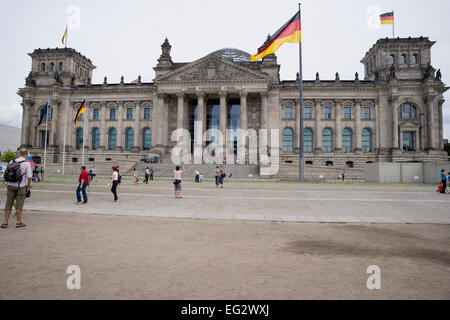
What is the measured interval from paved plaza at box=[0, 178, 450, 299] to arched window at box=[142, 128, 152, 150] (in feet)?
157

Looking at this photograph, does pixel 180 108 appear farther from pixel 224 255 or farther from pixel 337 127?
pixel 224 255

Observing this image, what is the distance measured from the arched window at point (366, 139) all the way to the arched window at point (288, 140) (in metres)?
13.7

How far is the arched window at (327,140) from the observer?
53219 millimetres

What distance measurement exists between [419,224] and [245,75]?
145ft

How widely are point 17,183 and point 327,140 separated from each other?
53.1 meters

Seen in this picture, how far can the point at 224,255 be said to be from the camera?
5180 mm

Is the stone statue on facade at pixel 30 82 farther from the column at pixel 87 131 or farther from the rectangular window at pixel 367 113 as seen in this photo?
the rectangular window at pixel 367 113

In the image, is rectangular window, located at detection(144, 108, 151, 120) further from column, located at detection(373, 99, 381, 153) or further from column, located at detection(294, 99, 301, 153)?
column, located at detection(373, 99, 381, 153)

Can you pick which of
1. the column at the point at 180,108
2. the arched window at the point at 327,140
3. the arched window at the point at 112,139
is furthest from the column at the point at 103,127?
the arched window at the point at 327,140

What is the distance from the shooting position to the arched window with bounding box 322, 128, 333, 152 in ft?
175

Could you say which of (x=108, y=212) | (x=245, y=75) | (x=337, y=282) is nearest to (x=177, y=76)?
(x=245, y=75)

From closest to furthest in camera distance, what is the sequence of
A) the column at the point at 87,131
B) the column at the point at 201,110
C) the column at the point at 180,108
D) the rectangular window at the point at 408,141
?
1. the column at the point at 201,110
2. the column at the point at 180,108
3. the rectangular window at the point at 408,141
4. the column at the point at 87,131

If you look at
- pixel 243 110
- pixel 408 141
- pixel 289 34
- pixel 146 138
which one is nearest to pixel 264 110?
pixel 243 110
